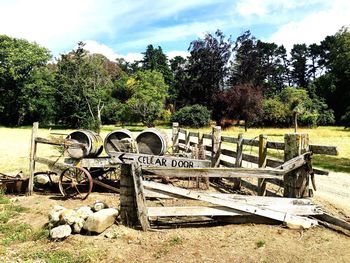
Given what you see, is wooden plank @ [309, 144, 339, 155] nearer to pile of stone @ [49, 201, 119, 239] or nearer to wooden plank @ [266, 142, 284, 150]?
wooden plank @ [266, 142, 284, 150]

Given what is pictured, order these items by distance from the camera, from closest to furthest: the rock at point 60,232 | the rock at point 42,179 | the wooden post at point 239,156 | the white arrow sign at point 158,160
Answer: the rock at point 60,232 < the white arrow sign at point 158,160 < the wooden post at point 239,156 < the rock at point 42,179

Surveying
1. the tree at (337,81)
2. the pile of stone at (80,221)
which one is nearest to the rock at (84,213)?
the pile of stone at (80,221)

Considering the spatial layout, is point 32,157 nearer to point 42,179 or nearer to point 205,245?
point 42,179

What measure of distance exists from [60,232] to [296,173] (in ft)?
15.4

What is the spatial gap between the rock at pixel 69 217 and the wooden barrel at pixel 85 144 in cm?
Answer: 314

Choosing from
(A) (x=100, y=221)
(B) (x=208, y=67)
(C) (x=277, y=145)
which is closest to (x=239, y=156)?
(C) (x=277, y=145)

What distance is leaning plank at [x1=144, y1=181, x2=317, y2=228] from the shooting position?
21.4ft

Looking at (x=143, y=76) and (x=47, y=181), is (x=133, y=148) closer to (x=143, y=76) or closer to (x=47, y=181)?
(x=47, y=181)

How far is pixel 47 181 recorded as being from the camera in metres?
11.0

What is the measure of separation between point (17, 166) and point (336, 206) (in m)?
12.9

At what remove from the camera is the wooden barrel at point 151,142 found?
10266 millimetres

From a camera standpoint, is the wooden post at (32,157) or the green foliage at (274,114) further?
the green foliage at (274,114)

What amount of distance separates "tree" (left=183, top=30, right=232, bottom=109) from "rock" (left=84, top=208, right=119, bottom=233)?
4822cm

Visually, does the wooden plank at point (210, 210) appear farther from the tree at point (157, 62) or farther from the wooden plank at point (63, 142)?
the tree at point (157, 62)
